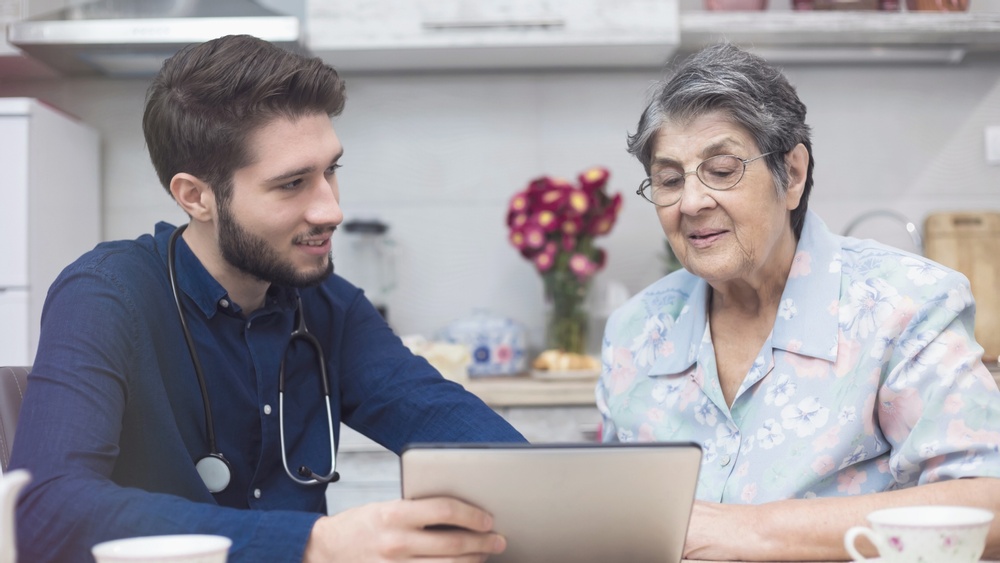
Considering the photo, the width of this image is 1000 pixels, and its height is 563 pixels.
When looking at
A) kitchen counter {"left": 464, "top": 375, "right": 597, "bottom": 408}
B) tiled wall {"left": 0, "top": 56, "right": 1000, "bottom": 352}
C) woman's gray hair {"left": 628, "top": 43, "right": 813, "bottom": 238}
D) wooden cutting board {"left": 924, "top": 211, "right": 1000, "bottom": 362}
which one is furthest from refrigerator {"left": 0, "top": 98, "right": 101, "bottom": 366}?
wooden cutting board {"left": 924, "top": 211, "right": 1000, "bottom": 362}

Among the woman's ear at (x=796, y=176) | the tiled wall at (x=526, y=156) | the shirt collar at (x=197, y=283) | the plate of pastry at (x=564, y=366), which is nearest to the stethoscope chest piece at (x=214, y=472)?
the shirt collar at (x=197, y=283)

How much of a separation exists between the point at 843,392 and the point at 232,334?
32.6 inches

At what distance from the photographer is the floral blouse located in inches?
47.4

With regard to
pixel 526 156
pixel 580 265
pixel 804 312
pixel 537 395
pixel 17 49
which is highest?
pixel 17 49

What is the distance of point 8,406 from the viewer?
119 cm

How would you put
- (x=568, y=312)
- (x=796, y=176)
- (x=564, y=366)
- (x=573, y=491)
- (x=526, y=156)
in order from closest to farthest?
(x=573, y=491) → (x=796, y=176) → (x=564, y=366) → (x=568, y=312) → (x=526, y=156)

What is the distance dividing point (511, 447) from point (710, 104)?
29.7 inches

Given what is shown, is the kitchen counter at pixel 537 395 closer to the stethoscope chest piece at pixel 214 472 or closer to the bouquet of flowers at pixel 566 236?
the bouquet of flowers at pixel 566 236

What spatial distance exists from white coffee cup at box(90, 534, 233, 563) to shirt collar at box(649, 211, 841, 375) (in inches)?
35.0

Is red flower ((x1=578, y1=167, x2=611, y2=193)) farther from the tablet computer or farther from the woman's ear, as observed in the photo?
the tablet computer

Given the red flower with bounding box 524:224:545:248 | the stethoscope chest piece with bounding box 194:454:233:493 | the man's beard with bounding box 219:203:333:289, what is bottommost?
the stethoscope chest piece with bounding box 194:454:233:493

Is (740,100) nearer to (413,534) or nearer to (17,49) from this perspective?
(413,534)

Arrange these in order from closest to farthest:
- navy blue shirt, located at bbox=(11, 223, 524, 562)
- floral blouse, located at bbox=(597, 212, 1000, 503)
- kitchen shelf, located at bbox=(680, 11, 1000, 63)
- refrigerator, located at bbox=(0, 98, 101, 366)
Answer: navy blue shirt, located at bbox=(11, 223, 524, 562) → floral blouse, located at bbox=(597, 212, 1000, 503) → refrigerator, located at bbox=(0, 98, 101, 366) → kitchen shelf, located at bbox=(680, 11, 1000, 63)

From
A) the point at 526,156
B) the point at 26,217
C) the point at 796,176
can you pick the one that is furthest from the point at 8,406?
the point at 526,156
